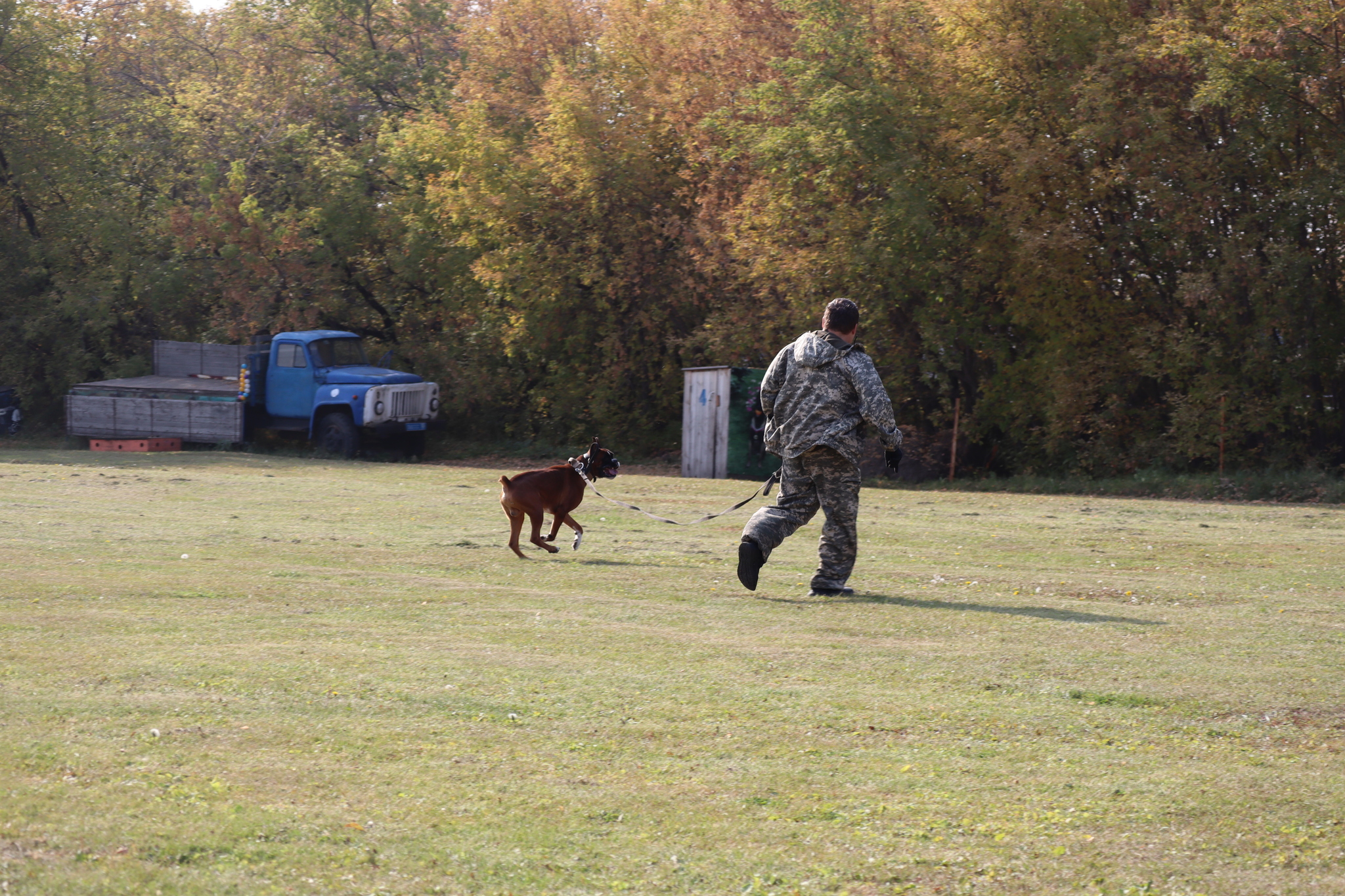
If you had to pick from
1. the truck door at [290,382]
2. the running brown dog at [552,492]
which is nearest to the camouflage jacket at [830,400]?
the running brown dog at [552,492]

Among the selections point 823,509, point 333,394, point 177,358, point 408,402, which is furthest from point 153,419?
point 823,509

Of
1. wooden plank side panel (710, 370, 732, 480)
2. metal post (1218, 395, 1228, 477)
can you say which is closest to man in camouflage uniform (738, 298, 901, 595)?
metal post (1218, 395, 1228, 477)

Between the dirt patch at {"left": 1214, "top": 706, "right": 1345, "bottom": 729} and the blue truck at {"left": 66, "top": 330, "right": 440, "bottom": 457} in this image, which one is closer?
the dirt patch at {"left": 1214, "top": 706, "right": 1345, "bottom": 729}

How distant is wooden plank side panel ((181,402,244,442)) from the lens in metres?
30.9

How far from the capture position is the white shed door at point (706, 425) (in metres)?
26.9

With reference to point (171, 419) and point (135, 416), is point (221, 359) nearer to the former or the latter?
point (171, 419)

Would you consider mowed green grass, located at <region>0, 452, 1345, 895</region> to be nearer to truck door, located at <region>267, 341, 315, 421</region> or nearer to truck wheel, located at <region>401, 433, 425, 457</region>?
truck door, located at <region>267, 341, 315, 421</region>

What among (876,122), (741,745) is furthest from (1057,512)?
(741,745)

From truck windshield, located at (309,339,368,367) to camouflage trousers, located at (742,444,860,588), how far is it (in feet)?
72.7

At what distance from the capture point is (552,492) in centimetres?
1227

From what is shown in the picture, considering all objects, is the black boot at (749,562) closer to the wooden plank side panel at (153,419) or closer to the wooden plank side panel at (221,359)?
the wooden plank side panel at (153,419)

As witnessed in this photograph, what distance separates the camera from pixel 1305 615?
898 centimetres

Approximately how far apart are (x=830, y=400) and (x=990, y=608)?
5.85ft

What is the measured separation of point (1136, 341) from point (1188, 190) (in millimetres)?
2725
